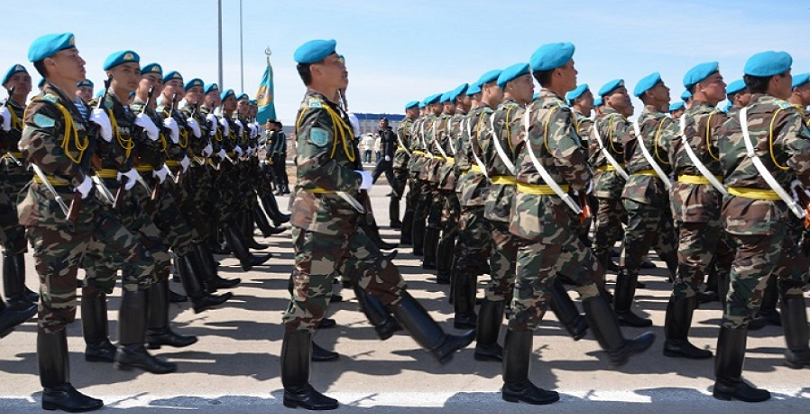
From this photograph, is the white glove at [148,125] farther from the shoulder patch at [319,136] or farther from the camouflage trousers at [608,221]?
the camouflage trousers at [608,221]

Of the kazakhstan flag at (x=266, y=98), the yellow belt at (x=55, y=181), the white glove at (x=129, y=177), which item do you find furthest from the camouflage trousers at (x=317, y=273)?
the kazakhstan flag at (x=266, y=98)

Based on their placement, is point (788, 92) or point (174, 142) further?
point (174, 142)

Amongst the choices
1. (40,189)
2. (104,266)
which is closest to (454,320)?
(104,266)

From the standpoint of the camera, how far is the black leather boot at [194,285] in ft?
21.4

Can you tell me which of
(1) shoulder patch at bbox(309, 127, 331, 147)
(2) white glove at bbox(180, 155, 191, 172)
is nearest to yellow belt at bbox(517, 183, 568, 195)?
(1) shoulder patch at bbox(309, 127, 331, 147)

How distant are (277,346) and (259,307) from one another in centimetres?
134

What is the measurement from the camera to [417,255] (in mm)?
9805

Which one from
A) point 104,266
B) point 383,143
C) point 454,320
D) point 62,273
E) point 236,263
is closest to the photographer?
point 62,273

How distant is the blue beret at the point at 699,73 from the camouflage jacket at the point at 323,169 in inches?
114

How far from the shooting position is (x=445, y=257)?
7.63m

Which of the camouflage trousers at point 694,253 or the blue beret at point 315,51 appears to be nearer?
the blue beret at point 315,51

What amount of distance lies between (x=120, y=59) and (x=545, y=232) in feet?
10.4

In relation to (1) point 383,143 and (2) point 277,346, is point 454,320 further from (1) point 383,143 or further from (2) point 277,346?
(1) point 383,143

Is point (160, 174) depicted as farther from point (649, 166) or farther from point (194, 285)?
point (649, 166)
